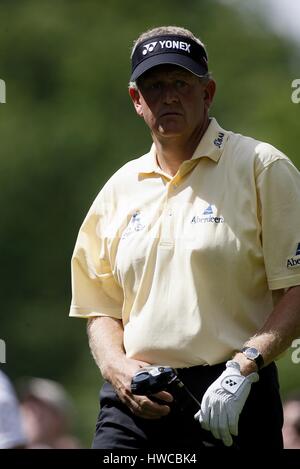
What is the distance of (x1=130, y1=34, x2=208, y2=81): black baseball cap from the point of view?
6.00 metres

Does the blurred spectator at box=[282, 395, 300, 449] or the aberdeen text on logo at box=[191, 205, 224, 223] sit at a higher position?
the aberdeen text on logo at box=[191, 205, 224, 223]

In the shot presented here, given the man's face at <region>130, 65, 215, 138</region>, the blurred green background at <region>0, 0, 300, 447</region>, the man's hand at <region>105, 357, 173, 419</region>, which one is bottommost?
the man's hand at <region>105, 357, 173, 419</region>

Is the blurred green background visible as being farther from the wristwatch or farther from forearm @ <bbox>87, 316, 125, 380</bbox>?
the wristwatch

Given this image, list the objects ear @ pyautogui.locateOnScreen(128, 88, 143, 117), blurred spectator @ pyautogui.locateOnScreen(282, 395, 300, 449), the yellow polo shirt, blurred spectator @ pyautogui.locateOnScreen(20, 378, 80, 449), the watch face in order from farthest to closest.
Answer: blurred spectator @ pyautogui.locateOnScreen(20, 378, 80, 449) < blurred spectator @ pyautogui.locateOnScreen(282, 395, 300, 449) < ear @ pyautogui.locateOnScreen(128, 88, 143, 117) < the yellow polo shirt < the watch face

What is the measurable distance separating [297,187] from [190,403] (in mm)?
901

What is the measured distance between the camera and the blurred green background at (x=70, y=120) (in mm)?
14516

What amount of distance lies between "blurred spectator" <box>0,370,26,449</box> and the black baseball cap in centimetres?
136

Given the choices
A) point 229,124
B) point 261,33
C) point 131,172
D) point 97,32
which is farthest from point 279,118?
point 131,172

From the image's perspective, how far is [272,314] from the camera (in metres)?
5.73

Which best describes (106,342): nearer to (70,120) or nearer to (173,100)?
(173,100)

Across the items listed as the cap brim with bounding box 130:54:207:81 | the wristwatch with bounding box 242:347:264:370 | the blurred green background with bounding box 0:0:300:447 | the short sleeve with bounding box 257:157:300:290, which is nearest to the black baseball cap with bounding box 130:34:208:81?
the cap brim with bounding box 130:54:207:81

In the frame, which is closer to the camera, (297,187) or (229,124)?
(297,187)
